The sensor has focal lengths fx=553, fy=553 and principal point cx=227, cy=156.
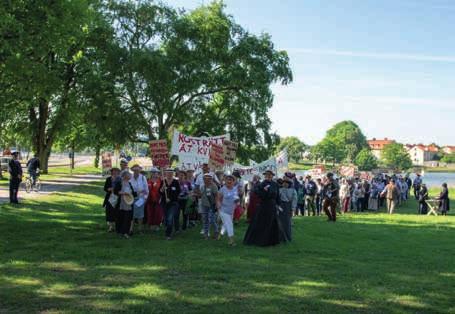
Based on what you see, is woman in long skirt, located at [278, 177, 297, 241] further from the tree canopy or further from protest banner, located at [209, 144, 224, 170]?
the tree canopy

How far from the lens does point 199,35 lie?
39.2 m

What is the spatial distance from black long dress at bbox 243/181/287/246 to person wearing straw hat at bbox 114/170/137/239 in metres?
3.03

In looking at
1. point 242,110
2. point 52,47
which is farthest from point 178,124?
point 52,47

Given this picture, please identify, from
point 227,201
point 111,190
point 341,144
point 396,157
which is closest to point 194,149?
point 111,190

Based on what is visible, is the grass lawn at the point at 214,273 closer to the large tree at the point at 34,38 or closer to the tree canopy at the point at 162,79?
the large tree at the point at 34,38

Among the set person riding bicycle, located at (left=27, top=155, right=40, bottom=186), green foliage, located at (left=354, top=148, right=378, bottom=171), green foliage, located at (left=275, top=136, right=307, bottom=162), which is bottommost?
person riding bicycle, located at (left=27, top=155, right=40, bottom=186)

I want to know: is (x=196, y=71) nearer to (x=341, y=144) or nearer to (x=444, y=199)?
(x=444, y=199)

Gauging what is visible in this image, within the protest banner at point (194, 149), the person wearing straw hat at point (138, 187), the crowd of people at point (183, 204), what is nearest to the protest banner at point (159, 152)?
the crowd of people at point (183, 204)

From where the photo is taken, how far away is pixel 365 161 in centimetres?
16750

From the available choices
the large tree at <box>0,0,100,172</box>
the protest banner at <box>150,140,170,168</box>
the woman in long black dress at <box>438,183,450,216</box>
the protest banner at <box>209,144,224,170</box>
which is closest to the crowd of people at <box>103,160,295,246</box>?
the protest banner at <box>209,144,224,170</box>

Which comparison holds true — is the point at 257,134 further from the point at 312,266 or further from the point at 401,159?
the point at 401,159

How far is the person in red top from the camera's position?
1547 cm

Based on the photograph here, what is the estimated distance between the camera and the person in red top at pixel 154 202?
15.5 metres

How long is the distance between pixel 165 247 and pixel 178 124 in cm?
3048
